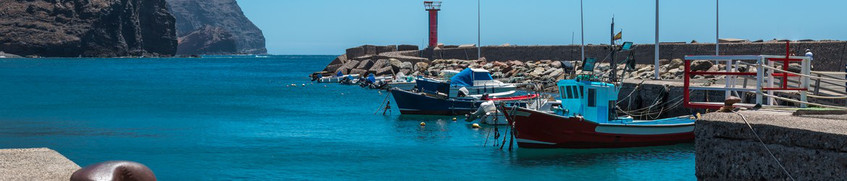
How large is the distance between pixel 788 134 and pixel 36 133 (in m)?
24.1

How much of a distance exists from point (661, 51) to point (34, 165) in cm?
3761

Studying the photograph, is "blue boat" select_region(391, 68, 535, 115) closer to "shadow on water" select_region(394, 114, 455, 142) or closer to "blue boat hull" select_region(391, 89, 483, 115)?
"blue boat hull" select_region(391, 89, 483, 115)

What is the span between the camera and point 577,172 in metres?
17.5

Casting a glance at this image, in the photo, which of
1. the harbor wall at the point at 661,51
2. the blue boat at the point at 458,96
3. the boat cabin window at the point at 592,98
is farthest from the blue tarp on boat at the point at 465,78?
the boat cabin window at the point at 592,98

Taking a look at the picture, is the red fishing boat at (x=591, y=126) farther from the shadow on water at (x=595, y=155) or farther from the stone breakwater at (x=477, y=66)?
the stone breakwater at (x=477, y=66)

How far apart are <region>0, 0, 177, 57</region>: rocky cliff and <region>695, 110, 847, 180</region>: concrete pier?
166 metres

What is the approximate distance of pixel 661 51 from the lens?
41.4m

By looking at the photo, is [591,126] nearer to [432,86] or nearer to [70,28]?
[432,86]

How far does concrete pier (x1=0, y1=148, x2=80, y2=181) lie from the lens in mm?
6422

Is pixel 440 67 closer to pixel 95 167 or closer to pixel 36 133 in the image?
pixel 36 133

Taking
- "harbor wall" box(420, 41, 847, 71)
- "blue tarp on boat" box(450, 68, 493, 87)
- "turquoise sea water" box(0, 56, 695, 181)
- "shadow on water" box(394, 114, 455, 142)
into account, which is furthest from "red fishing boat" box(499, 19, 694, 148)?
"blue tarp on boat" box(450, 68, 493, 87)

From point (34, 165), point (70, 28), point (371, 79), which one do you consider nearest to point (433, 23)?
point (371, 79)

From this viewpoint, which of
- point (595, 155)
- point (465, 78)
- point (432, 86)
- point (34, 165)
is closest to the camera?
point (34, 165)

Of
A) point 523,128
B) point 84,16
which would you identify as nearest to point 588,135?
point 523,128
